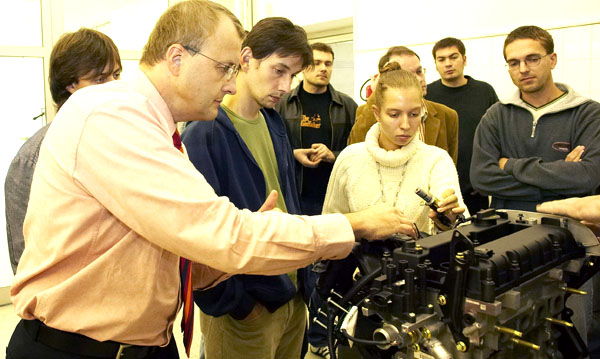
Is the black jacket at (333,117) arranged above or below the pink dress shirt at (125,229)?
above

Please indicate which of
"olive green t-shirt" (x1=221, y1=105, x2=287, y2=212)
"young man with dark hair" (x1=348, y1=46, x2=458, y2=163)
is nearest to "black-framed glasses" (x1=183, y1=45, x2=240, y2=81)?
"olive green t-shirt" (x1=221, y1=105, x2=287, y2=212)

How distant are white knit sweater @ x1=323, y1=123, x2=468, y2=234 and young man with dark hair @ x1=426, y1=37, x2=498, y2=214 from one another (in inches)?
58.8

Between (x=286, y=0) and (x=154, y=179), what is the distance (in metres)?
4.76

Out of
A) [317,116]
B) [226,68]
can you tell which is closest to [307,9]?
[317,116]

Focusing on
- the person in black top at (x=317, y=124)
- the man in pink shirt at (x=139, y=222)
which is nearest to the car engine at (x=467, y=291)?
the man in pink shirt at (x=139, y=222)

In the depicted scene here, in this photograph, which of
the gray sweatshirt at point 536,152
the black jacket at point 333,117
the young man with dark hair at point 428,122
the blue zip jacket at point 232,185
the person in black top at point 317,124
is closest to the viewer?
the blue zip jacket at point 232,185

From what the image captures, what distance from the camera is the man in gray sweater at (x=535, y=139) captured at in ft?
7.79

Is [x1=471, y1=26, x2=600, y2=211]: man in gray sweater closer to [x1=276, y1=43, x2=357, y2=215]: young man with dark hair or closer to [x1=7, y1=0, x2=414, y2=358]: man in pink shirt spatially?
[x1=276, y1=43, x2=357, y2=215]: young man with dark hair

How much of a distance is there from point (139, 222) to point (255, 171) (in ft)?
2.30

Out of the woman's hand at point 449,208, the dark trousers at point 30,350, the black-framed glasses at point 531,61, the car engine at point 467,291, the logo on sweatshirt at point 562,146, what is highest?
the black-framed glasses at point 531,61

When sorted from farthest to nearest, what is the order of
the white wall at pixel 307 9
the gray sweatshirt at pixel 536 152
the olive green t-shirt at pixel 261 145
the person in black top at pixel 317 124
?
the white wall at pixel 307 9, the person in black top at pixel 317 124, the gray sweatshirt at pixel 536 152, the olive green t-shirt at pixel 261 145

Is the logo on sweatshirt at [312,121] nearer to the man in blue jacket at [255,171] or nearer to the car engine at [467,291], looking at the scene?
the man in blue jacket at [255,171]

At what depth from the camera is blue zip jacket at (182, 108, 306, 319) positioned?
1545 millimetres

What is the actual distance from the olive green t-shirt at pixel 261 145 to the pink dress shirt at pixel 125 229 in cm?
58
